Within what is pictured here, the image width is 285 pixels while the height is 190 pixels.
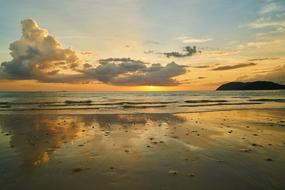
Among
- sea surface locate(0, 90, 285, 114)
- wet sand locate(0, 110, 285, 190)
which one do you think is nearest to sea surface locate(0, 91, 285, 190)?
wet sand locate(0, 110, 285, 190)

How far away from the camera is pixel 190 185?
5.37 m

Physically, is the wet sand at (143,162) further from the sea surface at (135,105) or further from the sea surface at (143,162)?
the sea surface at (135,105)

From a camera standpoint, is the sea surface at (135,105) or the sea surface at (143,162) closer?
the sea surface at (143,162)

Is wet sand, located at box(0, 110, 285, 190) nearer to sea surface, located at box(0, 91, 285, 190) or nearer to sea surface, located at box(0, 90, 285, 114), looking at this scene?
sea surface, located at box(0, 91, 285, 190)

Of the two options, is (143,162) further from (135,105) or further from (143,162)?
(135,105)

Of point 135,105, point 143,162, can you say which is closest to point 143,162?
point 143,162

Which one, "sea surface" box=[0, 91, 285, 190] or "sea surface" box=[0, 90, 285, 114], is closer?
"sea surface" box=[0, 91, 285, 190]

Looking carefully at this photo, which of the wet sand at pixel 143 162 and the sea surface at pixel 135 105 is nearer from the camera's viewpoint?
the wet sand at pixel 143 162

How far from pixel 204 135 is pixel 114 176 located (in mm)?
7162

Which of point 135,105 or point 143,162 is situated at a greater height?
point 143,162

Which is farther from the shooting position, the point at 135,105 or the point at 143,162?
the point at 135,105

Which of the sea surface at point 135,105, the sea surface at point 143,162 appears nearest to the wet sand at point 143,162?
the sea surface at point 143,162

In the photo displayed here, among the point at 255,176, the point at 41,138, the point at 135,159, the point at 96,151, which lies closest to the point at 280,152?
the point at 255,176

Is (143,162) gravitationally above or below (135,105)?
above
